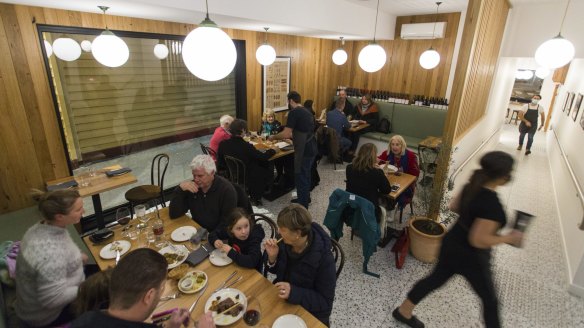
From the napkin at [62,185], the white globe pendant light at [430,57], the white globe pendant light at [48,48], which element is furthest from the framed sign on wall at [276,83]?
the napkin at [62,185]

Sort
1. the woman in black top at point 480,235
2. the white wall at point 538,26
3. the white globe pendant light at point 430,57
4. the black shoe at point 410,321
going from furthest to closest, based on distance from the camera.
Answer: the white globe pendant light at point 430,57, the white wall at point 538,26, the black shoe at point 410,321, the woman in black top at point 480,235

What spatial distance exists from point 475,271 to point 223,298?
177 cm

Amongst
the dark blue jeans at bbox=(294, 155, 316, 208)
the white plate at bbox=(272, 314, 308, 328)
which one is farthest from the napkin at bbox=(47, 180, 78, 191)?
the white plate at bbox=(272, 314, 308, 328)

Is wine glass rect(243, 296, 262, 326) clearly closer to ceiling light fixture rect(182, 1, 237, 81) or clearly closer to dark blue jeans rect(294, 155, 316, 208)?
ceiling light fixture rect(182, 1, 237, 81)

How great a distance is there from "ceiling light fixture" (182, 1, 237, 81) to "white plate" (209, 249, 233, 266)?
46.6 inches

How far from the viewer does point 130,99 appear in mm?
4383

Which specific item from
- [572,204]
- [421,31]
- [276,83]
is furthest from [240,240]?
[421,31]

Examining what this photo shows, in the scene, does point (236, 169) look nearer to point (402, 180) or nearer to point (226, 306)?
point (402, 180)

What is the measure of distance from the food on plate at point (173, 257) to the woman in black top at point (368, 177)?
193 cm

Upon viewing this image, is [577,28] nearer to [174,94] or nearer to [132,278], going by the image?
[174,94]

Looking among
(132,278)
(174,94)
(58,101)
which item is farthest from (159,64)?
(132,278)

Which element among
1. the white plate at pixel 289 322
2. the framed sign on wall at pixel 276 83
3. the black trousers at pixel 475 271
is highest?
the framed sign on wall at pixel 276 83

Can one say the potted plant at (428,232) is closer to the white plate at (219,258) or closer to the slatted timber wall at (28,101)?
the white plate at (219,258)

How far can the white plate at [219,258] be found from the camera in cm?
199
